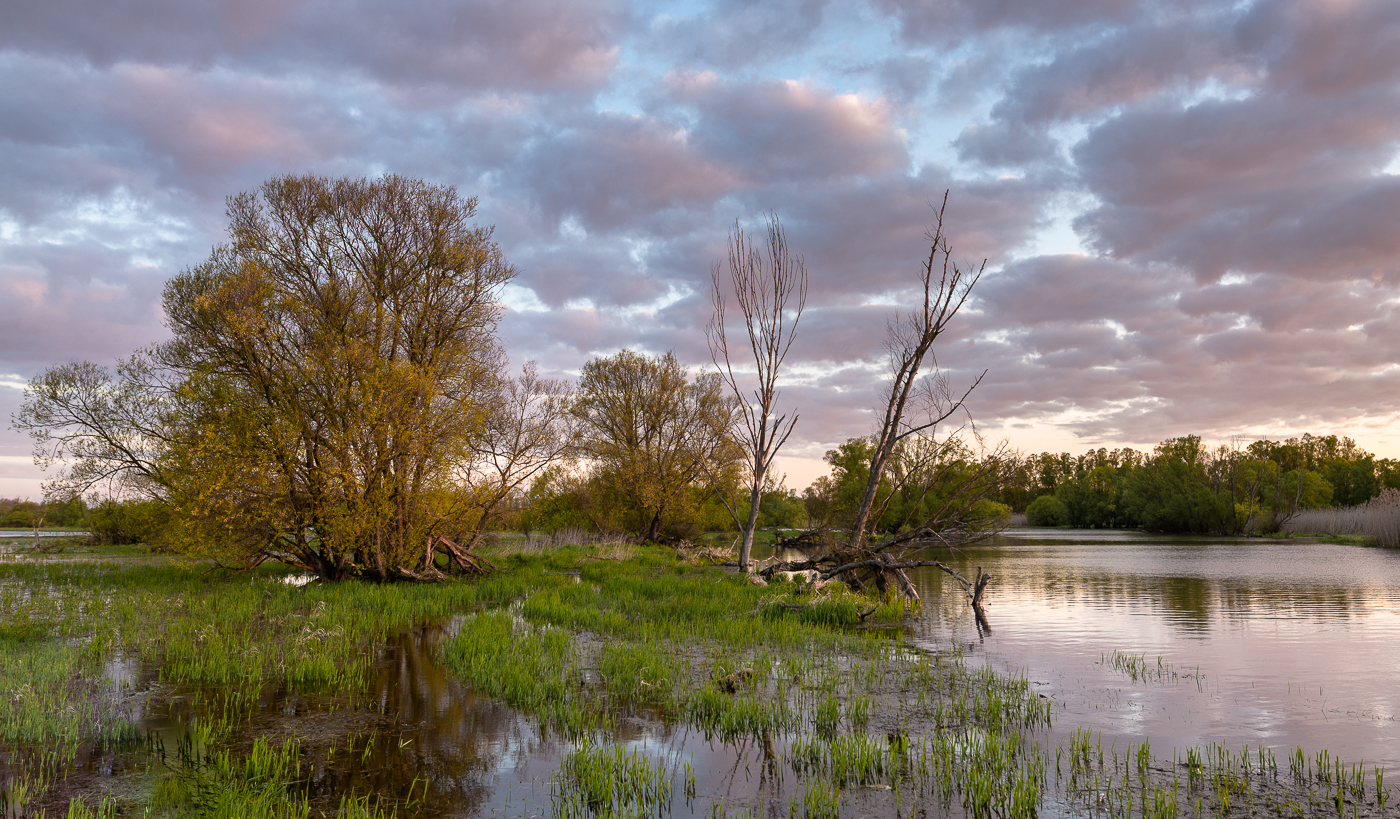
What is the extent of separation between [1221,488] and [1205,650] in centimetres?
8527

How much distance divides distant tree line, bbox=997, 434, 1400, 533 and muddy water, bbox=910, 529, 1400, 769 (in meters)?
41.9

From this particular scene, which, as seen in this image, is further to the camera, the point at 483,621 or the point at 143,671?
the point at 483,621

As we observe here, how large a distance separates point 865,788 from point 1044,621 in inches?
480

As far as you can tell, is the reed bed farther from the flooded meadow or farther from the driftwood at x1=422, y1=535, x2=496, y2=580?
the driftwood at x1=422, y1=535, x2=496, y2=580

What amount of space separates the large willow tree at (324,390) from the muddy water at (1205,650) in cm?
1465

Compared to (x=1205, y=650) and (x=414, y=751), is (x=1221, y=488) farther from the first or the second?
(x=414, y=751)

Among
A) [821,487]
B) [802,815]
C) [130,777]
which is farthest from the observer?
[821,487]

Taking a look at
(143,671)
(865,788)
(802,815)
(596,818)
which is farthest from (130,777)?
(865,788)

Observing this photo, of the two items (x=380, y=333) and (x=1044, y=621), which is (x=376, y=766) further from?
(x=380, y=333)

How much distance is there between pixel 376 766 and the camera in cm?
640

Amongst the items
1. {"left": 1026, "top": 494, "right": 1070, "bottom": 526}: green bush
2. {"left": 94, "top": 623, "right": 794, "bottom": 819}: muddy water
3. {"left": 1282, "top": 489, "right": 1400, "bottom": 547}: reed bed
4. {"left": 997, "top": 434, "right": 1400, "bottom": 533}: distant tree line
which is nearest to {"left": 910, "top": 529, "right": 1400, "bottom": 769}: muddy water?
{"left": 94, "top": 623, "right": 794, "bottom": 819}: muddy water

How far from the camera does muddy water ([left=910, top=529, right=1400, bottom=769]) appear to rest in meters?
7.96

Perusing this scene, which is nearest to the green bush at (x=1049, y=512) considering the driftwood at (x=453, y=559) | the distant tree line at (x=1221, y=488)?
the distant tree line at (x=1221, y=488)

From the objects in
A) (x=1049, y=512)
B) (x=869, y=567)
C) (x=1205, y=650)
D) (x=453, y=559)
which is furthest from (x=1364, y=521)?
(x=453, y=559)
